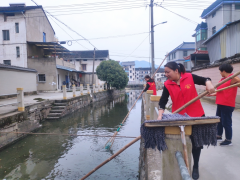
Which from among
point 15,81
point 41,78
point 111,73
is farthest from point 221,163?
point 111,73

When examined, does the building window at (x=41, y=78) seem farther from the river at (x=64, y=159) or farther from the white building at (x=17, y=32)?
the river at (x=64, y=159)

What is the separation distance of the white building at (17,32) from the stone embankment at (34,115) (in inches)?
322

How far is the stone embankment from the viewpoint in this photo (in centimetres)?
598

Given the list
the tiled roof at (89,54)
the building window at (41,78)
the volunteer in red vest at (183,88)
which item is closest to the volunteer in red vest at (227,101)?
the volunteer in red vest at (183,88)

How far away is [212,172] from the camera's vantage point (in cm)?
257

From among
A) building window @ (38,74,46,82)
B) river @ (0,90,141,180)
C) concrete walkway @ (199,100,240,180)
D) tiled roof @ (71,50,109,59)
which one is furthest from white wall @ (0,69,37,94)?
tiled roof @ (71,50,109,59)

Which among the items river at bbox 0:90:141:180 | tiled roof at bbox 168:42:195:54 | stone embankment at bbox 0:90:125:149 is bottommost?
river at bbox 0:90:141:180

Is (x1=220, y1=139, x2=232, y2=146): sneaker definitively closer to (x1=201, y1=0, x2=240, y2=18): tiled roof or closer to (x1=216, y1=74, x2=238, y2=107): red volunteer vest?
(x1=216, y1=74, x2=238, y2=107): red volunteer vest

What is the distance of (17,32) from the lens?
1750 cm

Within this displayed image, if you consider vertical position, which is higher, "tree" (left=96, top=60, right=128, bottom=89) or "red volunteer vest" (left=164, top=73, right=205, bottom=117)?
"tree" (left=96, top=60, right=128, bottom=89)

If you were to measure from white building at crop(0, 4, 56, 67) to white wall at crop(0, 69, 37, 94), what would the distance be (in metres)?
3.79

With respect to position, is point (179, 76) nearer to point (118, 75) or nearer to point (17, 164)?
point (17, 164)

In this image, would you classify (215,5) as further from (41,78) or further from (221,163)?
(221,163)

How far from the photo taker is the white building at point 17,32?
17328 mm
